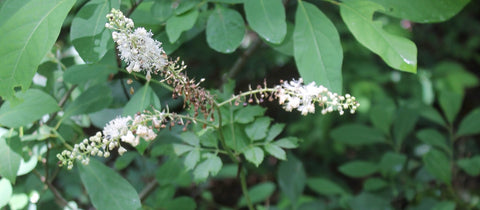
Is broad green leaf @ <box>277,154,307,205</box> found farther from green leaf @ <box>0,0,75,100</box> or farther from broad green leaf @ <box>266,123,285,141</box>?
green leaf @ <box>0,0,75,100</box>

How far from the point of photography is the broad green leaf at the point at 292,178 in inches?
66.2

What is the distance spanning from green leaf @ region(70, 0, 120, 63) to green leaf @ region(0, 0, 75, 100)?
0.06 meters

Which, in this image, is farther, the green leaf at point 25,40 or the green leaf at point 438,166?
the green leaf at point 438,166

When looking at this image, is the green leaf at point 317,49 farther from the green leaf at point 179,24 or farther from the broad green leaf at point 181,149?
the broad green leaf at point 181,149

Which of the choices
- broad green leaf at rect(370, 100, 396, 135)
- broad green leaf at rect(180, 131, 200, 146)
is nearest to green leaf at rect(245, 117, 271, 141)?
broad green leaf at rect(180, 131, 200, 146)

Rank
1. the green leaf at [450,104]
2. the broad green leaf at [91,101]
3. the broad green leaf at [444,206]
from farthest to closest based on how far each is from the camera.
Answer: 1. the green leaf at [450,104]
2. the broad green leaf at [444,206]
3. the broad green leaf at [91,101]

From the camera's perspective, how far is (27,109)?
1055mm

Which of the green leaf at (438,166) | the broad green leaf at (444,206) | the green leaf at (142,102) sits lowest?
the broad green leaf at (444,206)

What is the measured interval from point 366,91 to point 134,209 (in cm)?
174

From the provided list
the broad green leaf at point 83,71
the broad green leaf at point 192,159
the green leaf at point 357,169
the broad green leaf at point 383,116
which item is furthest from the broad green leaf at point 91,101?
the broad green leaf at point 383,116

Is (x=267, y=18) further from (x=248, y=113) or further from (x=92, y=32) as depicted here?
(x=92, y=32)

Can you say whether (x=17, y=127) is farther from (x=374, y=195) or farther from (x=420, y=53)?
(x=420, y=53)

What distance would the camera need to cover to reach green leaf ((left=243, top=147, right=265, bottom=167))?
1.07m

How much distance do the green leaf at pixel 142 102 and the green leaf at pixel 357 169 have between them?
3.06 feet
